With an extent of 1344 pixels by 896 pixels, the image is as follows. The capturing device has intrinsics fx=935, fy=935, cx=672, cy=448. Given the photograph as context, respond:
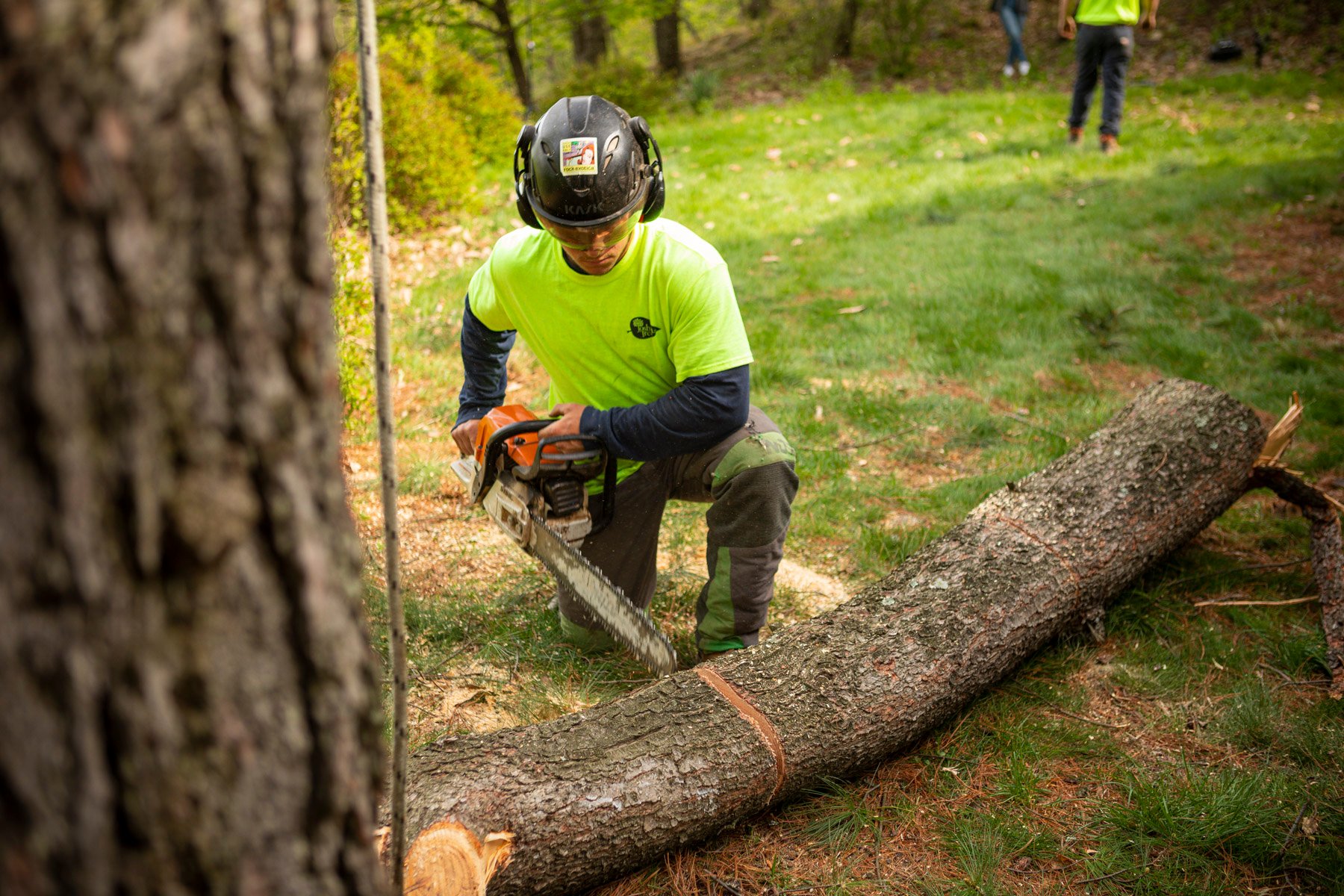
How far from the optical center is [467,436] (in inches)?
116

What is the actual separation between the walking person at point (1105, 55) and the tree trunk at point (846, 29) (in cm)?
479

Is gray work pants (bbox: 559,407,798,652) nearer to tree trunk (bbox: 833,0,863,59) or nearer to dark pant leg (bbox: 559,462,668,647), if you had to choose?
dark pant leg (bbox: 559,462,668,647)

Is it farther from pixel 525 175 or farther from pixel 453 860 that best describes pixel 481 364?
pixel 453 860

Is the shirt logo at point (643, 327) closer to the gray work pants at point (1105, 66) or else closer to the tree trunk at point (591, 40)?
the gray work pants at point (1105, 66)

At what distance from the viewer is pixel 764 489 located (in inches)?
108

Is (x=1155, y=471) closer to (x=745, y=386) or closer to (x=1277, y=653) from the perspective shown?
(x=1277, y=653)

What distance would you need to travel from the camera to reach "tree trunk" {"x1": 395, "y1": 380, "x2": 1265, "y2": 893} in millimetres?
1961

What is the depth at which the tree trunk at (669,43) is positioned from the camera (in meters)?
13.3

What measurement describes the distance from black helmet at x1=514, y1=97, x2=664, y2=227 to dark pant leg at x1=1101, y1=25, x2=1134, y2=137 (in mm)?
7192

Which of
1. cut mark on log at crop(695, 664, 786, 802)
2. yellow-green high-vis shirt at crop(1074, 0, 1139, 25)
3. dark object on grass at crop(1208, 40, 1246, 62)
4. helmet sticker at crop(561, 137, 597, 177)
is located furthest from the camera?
dark object on grass at crop(1208, 40, 1246, 62)

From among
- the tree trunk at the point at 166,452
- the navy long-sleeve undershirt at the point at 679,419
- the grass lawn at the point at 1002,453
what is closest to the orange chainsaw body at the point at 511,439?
the navy long-sleeve undershirt at the point at 679,419

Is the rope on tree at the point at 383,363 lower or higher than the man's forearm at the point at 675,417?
higher

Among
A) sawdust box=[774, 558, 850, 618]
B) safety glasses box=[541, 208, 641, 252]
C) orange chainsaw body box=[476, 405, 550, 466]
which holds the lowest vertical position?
sawdust box=[774, 558, 850, 618]

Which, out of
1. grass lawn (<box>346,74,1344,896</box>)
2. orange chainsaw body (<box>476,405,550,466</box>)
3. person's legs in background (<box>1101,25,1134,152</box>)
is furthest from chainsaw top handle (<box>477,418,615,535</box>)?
person's legs in background (<box>1101,25,1134,152</box>)
